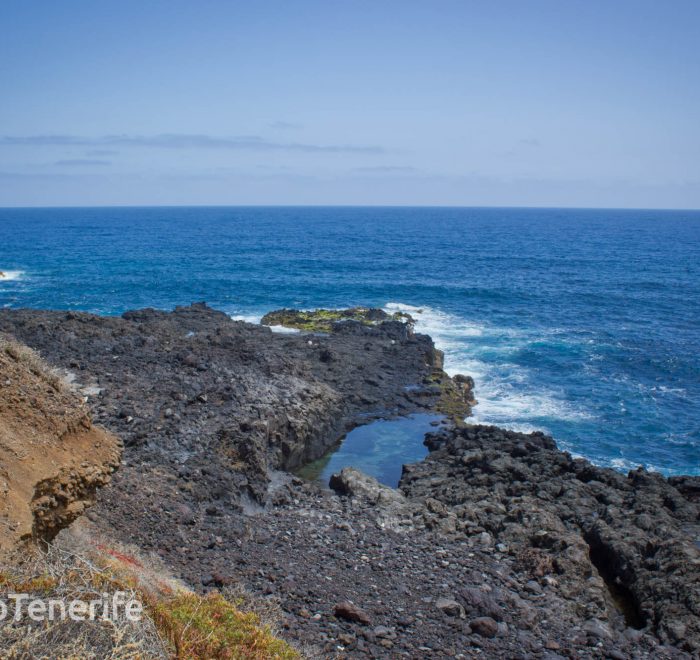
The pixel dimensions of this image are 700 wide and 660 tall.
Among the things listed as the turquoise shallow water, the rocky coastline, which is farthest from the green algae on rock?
the turquoise shallow water

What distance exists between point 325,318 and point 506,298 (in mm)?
25843

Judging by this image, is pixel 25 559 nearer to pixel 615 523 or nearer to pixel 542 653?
pixel 542 653

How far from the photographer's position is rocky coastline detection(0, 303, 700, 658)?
16.6 meters

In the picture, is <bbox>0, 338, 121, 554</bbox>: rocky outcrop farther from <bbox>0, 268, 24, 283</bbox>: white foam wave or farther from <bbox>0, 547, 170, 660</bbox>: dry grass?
<bbox>0, 268, 24, 283</bbox>: white foam wave

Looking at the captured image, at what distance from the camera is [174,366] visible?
32031 millimetres

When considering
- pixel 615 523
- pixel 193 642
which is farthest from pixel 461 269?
pixel 193 642

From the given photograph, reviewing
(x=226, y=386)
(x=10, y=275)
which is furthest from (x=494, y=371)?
(x=10, y=275)

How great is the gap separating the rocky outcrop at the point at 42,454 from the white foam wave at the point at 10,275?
7463cm

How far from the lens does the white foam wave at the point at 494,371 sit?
123ft

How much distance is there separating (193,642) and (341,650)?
644 centimetres

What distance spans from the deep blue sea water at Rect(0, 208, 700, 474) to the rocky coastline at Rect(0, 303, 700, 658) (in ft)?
24.8

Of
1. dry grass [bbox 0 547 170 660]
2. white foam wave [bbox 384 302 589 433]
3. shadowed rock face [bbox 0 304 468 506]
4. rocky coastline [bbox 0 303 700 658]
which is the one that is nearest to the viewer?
dry grass [bbox 0 547 170 660]

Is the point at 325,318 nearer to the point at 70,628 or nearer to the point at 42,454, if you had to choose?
the point at 42,454

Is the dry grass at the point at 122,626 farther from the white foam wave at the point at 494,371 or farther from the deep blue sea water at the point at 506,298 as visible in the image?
the white foam wave at the point at 494,371
